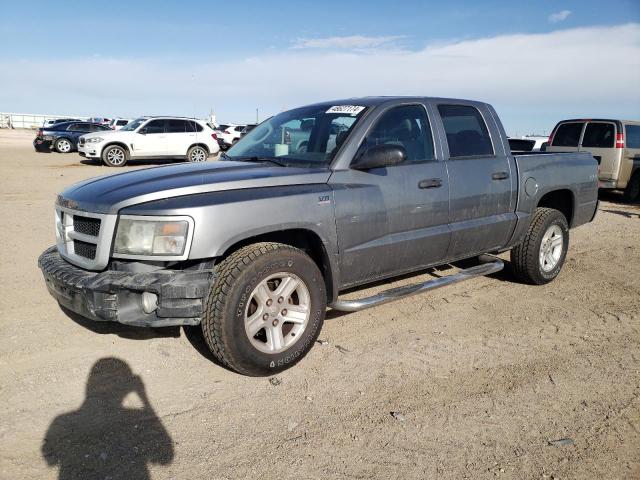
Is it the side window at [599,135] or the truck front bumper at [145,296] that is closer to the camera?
the truck front bumper at [145,296]

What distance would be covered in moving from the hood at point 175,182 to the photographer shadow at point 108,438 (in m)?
1.13

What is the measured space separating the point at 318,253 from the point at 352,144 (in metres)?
0.86

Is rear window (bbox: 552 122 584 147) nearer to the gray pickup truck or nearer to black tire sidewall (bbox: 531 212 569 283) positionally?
black tire sidewall (bbox: 531 212 569 283)

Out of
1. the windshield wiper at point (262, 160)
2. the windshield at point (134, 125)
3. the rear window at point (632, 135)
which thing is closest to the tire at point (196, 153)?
the windshield at point (134, 125)

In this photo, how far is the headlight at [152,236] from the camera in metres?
2.94

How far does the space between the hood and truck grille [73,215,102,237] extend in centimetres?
7

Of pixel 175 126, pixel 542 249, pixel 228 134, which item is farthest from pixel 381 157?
pixel 228 134

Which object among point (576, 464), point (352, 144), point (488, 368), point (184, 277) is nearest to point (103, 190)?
point (184, 277)

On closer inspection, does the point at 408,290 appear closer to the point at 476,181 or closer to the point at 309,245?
the point at 309,245

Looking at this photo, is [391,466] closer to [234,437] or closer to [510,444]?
[510,444]

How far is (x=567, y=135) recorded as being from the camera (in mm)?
11875

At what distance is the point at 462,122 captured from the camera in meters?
4.65

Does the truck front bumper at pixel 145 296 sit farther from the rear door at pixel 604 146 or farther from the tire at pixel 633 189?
the tire at pixel 633 189

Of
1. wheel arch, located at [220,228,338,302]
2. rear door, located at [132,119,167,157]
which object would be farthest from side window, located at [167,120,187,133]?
wheel arch, located at [220,228,338,302]
